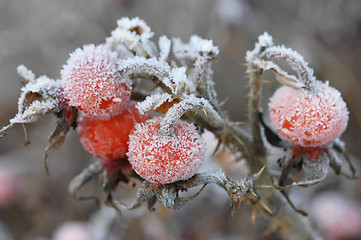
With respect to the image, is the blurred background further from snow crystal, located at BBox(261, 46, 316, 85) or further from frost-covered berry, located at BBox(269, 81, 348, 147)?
snow crystal, located at BBox(261, 46, 316, 85)

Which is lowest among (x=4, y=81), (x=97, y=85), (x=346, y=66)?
(x=346, y=66)

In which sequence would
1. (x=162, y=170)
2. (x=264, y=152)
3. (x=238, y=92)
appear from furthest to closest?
(x=238, y=92), (x=264, y=152), (x=162, y=170)

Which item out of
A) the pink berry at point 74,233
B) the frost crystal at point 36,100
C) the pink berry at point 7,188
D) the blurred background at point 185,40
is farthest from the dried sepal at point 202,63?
the pink berry at point 7,188

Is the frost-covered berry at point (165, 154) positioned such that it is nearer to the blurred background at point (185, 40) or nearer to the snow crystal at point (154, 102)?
the snow crystal at point (154, 102)

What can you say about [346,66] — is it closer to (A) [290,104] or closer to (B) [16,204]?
(A) [290,104]

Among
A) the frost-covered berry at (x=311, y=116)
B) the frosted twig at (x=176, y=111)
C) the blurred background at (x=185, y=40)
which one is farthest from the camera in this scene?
the blurred background at (x=185, y=40)

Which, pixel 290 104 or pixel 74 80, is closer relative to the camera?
pixel 74 80

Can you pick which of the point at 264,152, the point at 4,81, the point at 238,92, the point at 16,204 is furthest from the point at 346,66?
the point at 4,81
